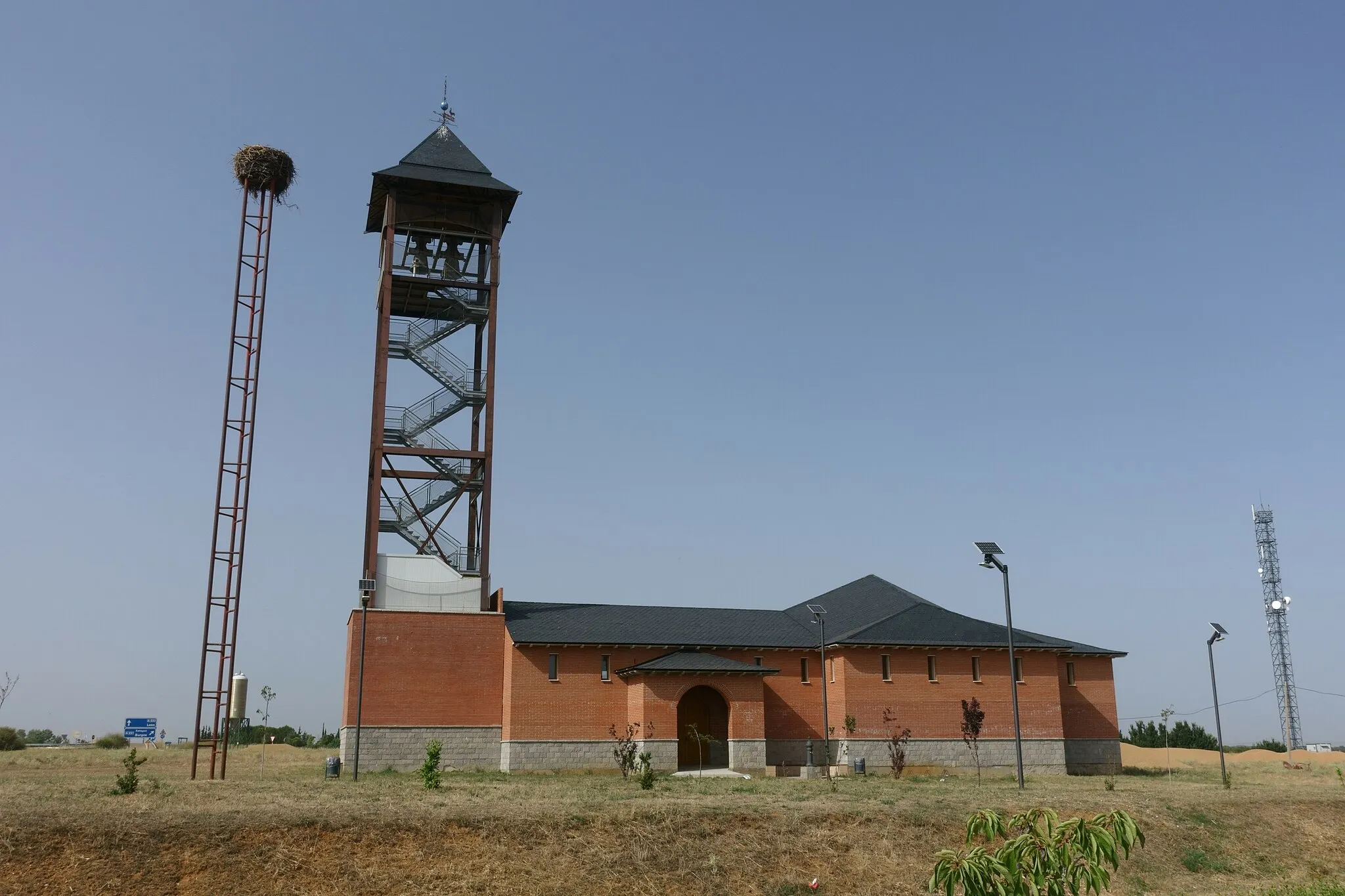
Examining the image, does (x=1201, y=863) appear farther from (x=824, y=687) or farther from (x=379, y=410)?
(x=379, y=410)

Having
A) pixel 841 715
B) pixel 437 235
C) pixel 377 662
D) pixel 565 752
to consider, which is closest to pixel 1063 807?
pixel 841 715

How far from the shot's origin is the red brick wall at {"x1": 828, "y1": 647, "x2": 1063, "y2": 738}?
132 ft

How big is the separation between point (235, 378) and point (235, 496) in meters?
4.05

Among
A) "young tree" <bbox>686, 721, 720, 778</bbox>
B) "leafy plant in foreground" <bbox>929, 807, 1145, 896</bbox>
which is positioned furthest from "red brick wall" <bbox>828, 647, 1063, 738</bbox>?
"leafy plant in foreground" <bbox>929, 807, 1145, 896</bbox>

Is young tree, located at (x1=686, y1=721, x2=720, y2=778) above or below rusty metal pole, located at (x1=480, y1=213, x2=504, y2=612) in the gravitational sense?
below

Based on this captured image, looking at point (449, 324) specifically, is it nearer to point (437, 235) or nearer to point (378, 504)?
point (437, 235)

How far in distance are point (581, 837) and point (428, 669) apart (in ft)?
64.8

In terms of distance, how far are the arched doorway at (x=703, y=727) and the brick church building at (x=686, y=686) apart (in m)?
0.08

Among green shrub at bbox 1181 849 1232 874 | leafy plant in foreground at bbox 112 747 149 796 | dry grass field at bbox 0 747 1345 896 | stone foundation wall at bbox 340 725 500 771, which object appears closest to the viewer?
dry grass field at bbox 0 747 1345 896

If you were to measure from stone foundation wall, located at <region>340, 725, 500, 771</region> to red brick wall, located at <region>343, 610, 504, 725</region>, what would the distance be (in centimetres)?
25

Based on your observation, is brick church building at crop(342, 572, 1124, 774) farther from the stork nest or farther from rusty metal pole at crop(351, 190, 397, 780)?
the stork nest

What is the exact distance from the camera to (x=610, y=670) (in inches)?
1570

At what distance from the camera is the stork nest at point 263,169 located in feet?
117

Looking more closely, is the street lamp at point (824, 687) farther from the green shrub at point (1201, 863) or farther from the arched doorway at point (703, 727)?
the green shrub at point (1201, 863)
